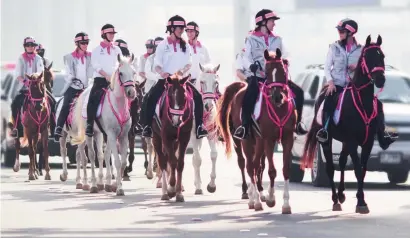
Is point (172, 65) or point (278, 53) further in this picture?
point (172, 65)

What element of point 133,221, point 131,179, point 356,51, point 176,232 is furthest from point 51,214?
point 131,179

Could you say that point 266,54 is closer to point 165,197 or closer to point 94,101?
point 165,197

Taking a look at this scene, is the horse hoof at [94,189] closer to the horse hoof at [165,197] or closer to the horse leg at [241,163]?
the horse hoof at [165,197]

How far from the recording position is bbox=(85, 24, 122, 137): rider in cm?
2680

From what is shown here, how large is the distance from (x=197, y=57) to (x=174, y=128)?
3282mm

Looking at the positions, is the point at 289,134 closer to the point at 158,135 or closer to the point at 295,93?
the point at 295,93

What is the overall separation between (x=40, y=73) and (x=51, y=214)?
9.51 metres

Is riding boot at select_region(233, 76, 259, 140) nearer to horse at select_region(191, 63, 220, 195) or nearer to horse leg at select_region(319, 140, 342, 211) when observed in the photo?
horse leg at select_region(319, 140, 342, 211)

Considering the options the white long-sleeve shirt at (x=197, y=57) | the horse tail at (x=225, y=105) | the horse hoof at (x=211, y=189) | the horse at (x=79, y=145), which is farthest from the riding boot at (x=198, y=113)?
the horse at (x=79, y=145)

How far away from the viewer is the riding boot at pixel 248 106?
74.0ft

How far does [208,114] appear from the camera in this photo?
26578 millimetres

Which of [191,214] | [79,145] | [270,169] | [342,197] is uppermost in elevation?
[79,145]

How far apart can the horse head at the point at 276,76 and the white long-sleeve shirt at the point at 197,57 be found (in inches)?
209

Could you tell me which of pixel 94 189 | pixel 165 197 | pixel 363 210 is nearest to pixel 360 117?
pixel 363 210
